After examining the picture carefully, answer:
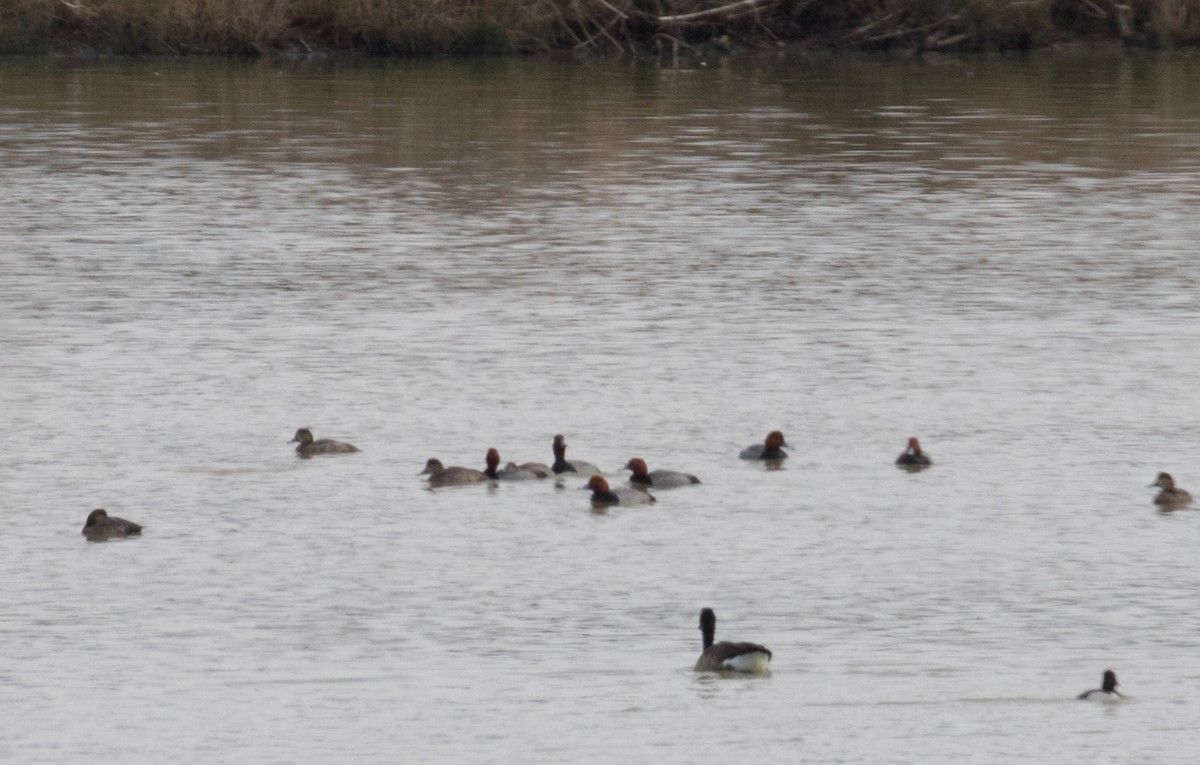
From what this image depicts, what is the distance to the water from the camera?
396 inches

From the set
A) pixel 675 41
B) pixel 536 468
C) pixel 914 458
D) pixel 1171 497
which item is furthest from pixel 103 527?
pixel 675 41

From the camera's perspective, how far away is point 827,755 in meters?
9.37

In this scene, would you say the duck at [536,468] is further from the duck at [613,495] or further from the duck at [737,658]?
the duck at [737,658]

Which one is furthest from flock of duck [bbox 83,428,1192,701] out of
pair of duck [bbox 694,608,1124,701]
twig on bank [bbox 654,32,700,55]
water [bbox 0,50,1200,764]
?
twig on bank [bbox 654,32,700,55]

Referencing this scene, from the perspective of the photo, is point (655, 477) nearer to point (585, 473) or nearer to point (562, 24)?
point (585, 473)

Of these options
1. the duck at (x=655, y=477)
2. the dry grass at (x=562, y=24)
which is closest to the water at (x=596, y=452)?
the duck at (x=655, y=477)

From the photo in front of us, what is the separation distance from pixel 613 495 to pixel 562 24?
37.0m

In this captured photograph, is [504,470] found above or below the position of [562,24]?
below

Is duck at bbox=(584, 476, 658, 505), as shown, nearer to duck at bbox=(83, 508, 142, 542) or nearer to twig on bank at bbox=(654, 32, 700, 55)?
duck at bbox=(83, 508, 142, 542)

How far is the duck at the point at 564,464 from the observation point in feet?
46.1

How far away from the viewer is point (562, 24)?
49.6 meters

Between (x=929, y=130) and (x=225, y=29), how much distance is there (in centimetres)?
1791

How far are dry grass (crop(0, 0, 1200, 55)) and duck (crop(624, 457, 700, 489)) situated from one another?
35.6 meters

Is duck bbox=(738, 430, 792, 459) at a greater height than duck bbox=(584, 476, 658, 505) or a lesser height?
greater
